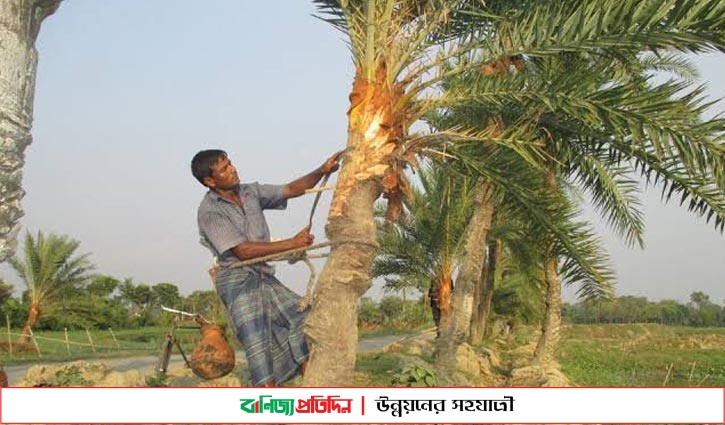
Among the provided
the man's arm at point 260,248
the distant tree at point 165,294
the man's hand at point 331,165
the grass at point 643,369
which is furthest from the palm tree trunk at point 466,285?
the distant tree at point 165,294

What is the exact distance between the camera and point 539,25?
5820mm

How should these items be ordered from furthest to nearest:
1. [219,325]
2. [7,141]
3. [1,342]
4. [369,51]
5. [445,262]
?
[1,342] < [445,262] < [369,51] < [219,325] < [7,141]

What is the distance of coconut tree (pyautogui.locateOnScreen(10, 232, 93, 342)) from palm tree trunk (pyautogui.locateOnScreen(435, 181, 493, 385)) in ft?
46.5

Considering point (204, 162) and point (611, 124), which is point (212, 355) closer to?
point (204, 162)

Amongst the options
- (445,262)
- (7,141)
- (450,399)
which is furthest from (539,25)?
(445,262)

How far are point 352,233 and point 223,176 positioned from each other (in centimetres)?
138

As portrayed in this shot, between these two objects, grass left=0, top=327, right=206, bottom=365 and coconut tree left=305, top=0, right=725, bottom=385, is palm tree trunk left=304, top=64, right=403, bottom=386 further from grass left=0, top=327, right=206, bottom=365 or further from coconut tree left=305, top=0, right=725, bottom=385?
grass left=0, top=327, right=206, bottom=365

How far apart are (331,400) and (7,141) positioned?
2595mm

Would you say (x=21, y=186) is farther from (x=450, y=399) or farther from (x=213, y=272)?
(x=450, y=399)

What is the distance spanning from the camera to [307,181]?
4.77 m

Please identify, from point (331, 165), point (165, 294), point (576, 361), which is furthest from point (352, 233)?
point (165, 294)

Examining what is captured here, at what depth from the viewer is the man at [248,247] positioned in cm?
427

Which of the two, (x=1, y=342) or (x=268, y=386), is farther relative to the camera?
(x=1, y=342)

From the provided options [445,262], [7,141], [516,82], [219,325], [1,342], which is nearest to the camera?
[7,141]
